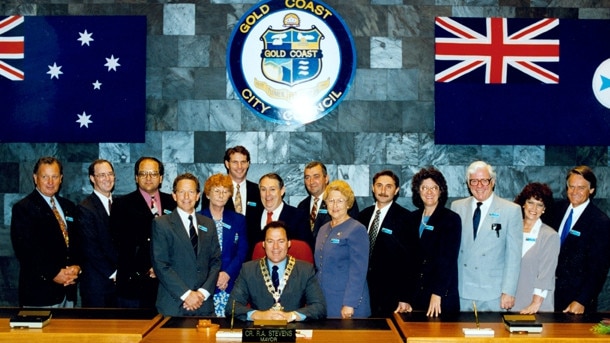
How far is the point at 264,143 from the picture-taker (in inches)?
305

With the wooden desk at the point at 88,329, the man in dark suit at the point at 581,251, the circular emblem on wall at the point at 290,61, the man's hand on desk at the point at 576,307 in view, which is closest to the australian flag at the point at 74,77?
the circular emblem on wall at the point at 290,61

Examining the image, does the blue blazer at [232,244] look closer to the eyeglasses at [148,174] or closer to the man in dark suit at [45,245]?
the eyeglasses at [148,174]

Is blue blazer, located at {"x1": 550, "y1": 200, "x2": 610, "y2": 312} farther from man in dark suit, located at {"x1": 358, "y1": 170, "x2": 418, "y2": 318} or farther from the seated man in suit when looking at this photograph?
the seated man in suit

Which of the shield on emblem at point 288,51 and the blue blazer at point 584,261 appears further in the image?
the shield on emblem at point 288,51

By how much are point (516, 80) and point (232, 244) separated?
3.75 meters

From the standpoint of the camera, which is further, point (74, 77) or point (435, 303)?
point (74, 77)

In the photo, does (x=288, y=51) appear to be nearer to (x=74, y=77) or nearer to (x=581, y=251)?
(x=74, y=77)

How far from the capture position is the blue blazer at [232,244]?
5.75 m

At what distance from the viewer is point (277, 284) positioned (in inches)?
192

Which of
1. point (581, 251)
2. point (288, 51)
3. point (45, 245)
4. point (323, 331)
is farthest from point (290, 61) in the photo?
point (323, 331)

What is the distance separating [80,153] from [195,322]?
12.5 feet

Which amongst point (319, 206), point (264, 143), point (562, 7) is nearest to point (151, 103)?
point (264, 143)

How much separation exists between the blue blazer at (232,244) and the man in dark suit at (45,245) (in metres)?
1.20

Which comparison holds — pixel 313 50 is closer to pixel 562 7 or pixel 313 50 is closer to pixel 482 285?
pixel 562 7
